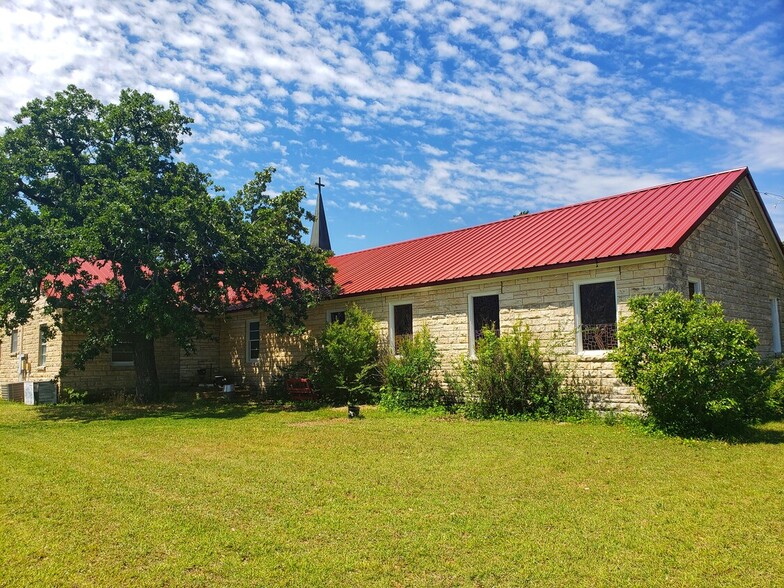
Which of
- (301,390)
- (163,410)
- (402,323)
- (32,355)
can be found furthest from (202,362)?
(402,323)

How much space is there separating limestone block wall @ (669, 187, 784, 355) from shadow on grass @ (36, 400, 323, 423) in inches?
411

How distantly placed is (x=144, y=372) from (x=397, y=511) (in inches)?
546

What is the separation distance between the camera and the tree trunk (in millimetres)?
17109

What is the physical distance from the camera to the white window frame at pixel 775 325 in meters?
16.8

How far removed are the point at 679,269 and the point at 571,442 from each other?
5.15 metres

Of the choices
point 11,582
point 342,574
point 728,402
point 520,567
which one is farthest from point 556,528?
point 728,402

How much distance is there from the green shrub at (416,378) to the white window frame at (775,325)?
1028 centimetres

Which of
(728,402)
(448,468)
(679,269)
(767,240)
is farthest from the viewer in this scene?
(767,240)

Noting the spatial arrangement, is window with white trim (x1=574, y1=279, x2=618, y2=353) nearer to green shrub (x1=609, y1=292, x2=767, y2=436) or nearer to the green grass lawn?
green shrub (x1=609, y1=292, x2=767, y2=436)

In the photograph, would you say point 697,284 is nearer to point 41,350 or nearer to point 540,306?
point 540,306

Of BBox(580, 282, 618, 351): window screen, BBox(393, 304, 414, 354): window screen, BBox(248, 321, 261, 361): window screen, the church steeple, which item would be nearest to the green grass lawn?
BBox(580, 282, 618, 351): window screen

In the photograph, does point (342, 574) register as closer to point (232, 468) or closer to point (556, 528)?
point (556, 528)

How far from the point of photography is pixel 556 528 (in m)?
5.20

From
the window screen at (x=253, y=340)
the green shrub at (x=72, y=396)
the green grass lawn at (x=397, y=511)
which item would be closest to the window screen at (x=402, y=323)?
the green grass lawn at (x=397, y=511)
